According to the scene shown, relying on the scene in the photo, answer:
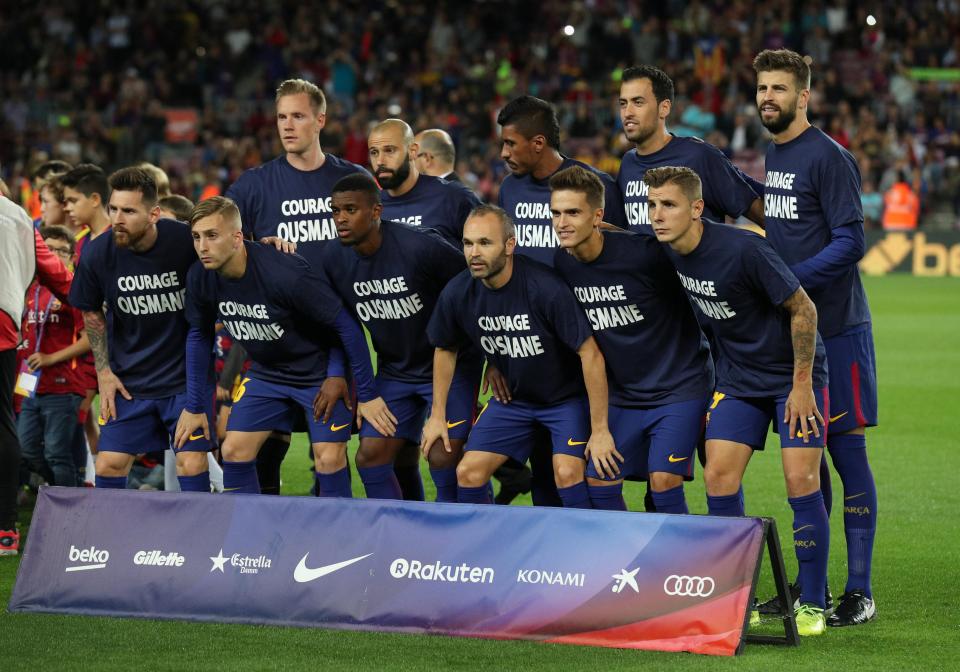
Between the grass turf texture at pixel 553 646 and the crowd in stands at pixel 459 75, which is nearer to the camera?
the grass turf texture at pixel 553 646

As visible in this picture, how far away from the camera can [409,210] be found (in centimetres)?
783

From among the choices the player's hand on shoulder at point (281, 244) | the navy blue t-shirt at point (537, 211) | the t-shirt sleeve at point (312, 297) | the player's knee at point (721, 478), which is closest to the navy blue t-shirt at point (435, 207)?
the navy blue t-shirt at point (537, 211)

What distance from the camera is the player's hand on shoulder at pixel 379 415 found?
704cm

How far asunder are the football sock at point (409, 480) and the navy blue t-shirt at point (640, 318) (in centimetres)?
169

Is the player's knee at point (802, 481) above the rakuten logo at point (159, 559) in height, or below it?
above

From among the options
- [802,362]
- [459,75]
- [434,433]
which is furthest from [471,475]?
[459,75]

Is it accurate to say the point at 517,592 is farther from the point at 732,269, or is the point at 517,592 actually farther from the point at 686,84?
the point at 686,84

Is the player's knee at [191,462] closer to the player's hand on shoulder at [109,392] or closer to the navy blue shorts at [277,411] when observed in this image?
the navy blue shorts at [277,411]

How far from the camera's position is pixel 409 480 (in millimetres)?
7879

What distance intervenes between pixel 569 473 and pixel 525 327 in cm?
69

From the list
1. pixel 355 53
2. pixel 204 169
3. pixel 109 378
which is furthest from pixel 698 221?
pixel 355 53

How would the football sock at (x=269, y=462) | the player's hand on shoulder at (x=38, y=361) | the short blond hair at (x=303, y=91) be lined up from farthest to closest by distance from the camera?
the player's hand on shoulder at (x=38, y=361)
the football sock at (x=269, y=462)
the short blond hair at (x=303, y=91)

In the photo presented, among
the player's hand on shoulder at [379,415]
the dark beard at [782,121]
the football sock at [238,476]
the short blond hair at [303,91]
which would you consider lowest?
the football sock at [238,476]

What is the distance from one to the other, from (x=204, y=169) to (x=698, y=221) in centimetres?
2344
